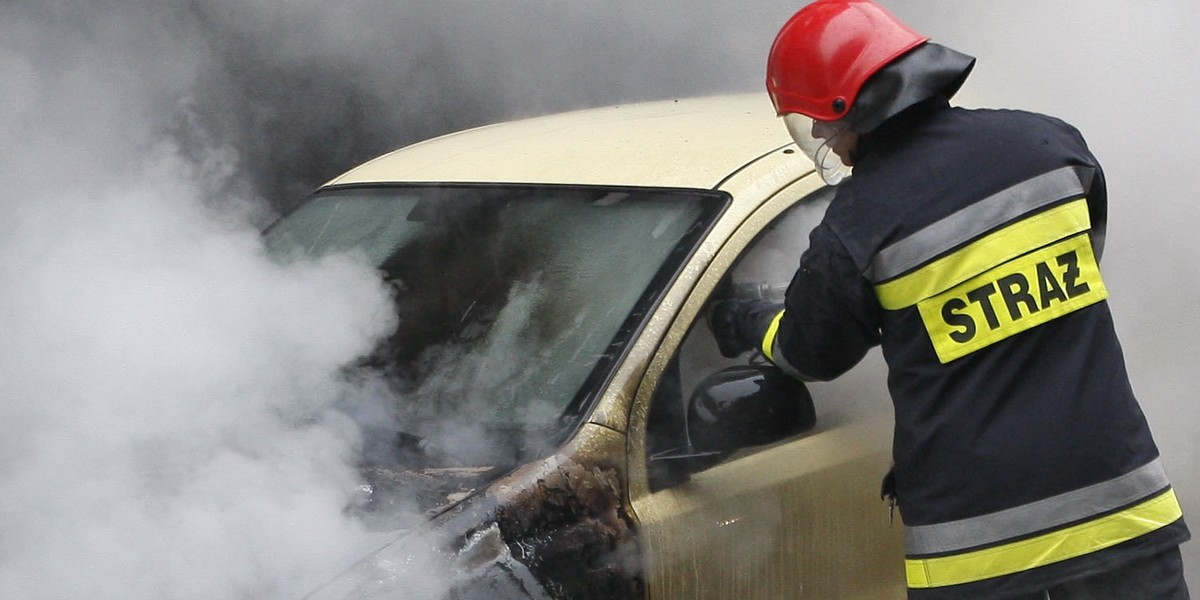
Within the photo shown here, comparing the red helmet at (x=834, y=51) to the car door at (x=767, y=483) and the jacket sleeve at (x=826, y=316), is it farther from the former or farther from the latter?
the car door at (x=767, y=483)

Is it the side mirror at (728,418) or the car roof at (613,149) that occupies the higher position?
the car roof at (613,149)

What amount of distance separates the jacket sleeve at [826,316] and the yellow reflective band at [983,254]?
2.4 inches

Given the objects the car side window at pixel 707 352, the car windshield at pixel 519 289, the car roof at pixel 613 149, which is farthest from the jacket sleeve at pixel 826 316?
the car roof at pixel 613 149

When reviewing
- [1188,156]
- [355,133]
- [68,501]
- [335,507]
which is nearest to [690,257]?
[335,507]

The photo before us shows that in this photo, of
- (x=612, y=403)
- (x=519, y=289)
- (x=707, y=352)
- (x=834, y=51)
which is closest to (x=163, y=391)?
(x=519, y=289)

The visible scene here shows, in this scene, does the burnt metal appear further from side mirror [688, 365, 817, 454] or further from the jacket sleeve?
the jacket sleeve

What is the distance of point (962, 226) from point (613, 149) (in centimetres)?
109

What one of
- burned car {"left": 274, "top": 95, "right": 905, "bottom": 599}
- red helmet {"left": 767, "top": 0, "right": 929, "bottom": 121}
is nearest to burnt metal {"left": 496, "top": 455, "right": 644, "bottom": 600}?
burned car {"left": 274, "top": 95, "right": 905, "bottom": 599}

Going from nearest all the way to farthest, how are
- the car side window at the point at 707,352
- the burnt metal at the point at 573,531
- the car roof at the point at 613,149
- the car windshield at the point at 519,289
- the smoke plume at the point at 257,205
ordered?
the burnt metal at the point at 573,531
the smoke plume at the point at 257,205
the car side window at the point at 707,352
the car windshield at the point at 519,289
the car roof at the point at 613,149

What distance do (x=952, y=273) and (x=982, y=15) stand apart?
3151mm

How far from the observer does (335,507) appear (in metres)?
2.38

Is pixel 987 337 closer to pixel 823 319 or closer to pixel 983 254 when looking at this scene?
pixel 983 254

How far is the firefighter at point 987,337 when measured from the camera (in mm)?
2172

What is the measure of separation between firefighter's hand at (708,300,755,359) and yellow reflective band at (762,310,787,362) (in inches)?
4.6
